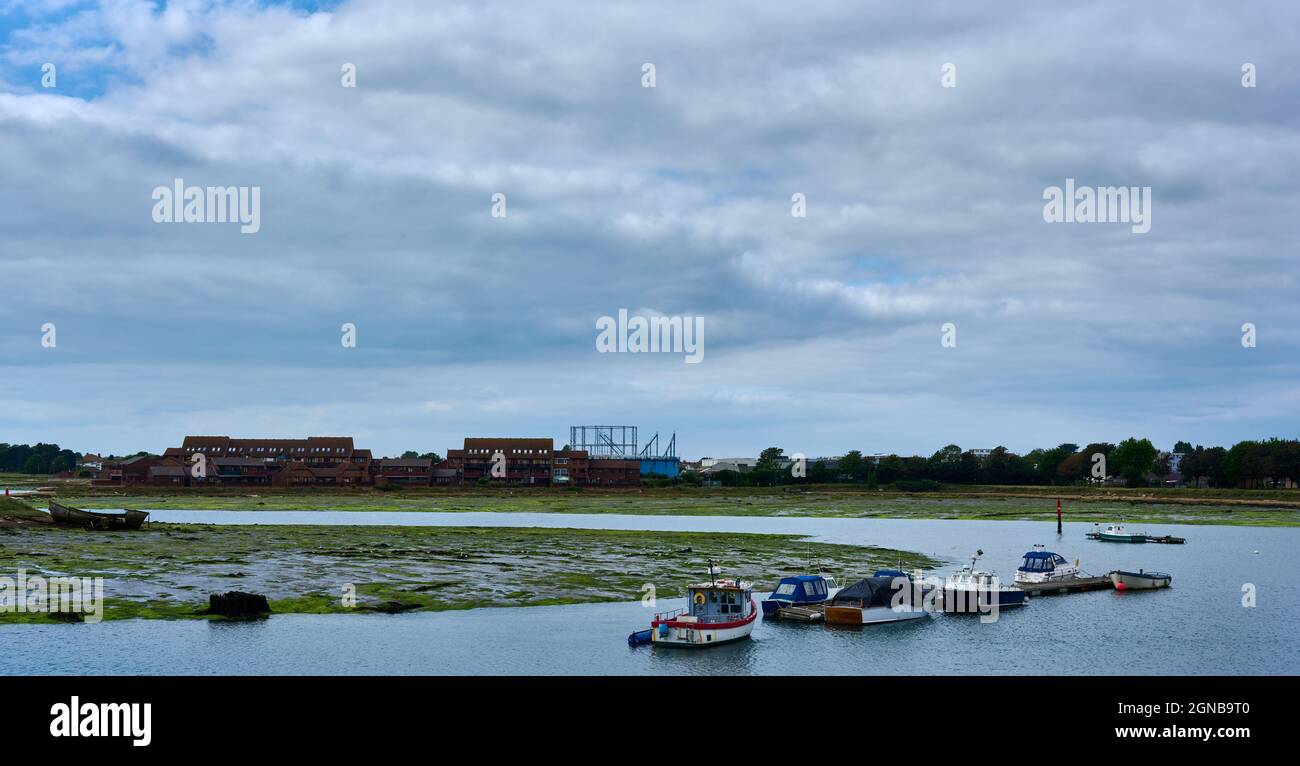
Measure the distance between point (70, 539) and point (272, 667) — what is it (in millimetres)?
64862

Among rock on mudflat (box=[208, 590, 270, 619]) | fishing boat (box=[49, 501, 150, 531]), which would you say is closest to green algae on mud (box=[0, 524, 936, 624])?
rock on mudflat (box=[208, 590, 270, 619])

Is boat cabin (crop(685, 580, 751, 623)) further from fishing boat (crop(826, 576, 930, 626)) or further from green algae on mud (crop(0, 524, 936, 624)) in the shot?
green algae on mud (crop(0, 524, 936, 624))

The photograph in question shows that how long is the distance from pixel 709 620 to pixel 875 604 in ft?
48.1

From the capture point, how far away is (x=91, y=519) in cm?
11981

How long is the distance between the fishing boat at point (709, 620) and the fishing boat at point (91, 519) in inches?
3256

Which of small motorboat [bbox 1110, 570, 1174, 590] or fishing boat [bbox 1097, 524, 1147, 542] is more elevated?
small motorboat [bbox 1110, 570, 1174, 590]

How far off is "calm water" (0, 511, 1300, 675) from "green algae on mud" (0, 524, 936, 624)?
515cm

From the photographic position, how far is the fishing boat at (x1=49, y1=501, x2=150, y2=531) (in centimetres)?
11706

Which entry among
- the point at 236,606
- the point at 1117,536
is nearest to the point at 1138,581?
the point at 1117,536

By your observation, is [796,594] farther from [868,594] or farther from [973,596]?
[973,596]

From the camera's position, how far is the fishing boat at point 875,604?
68.6 meters

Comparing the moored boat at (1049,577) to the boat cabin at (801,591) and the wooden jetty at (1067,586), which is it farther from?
the boat cabin at (801,591)

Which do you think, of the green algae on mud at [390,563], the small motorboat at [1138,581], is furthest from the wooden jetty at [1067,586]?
the green algae on mud at [390,563]

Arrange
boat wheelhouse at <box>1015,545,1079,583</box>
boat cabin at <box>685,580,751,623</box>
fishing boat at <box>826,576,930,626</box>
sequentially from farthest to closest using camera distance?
boat wheelhouse at <box>1015,545,1079,583</box>
fishing boat at <box>826,576,930,626</box>
boat cabin at <box>685,580,751,623</box>
